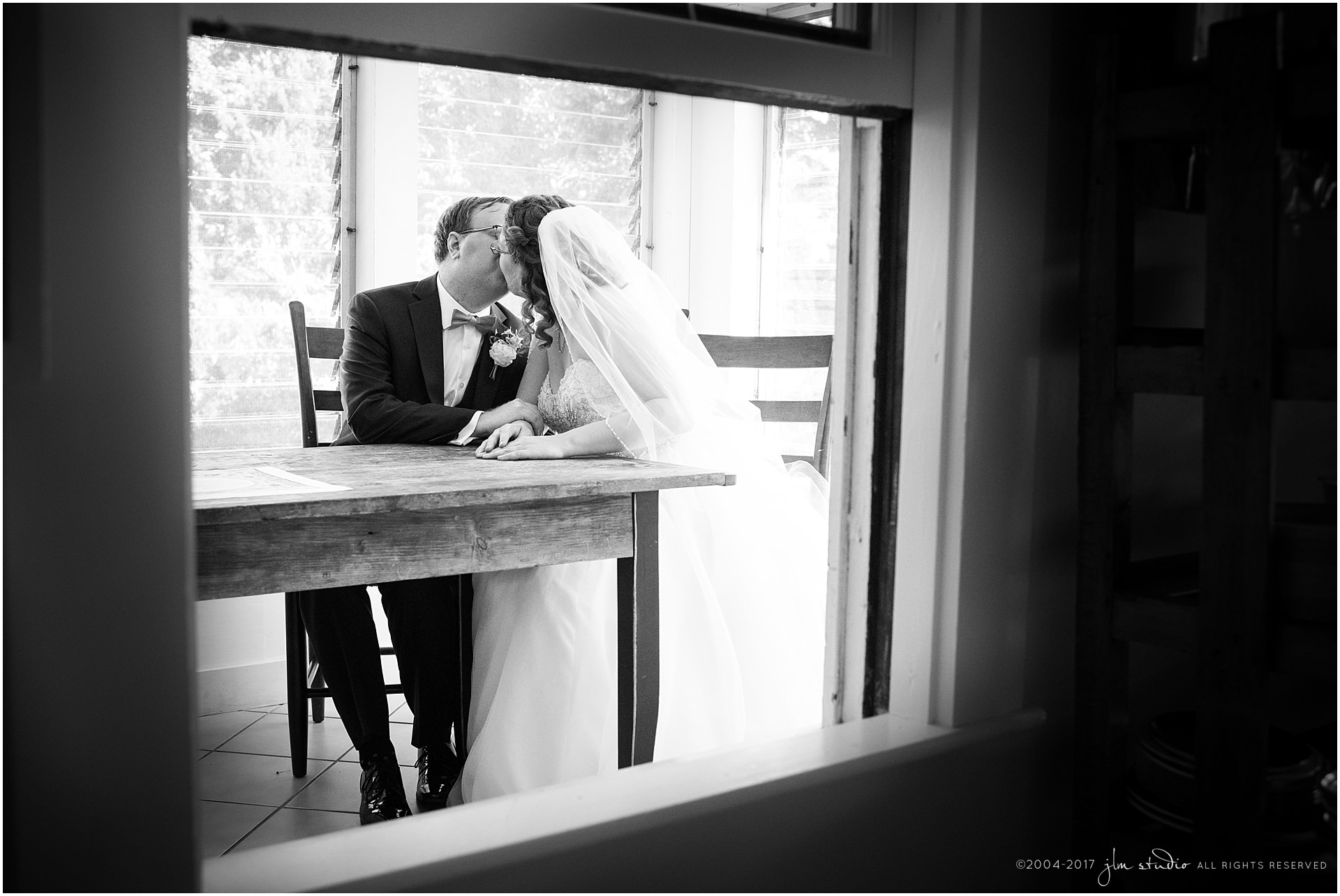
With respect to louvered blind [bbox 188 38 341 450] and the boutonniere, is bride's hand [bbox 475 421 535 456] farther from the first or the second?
louvered blind [bbox 188 38 341 450]

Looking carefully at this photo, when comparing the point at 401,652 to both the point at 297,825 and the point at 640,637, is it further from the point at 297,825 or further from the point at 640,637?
the point at 640,637

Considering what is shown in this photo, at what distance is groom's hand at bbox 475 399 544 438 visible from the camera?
264 centimetres

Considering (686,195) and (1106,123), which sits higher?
(686,195)

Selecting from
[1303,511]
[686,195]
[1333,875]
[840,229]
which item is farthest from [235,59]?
[1333,875]

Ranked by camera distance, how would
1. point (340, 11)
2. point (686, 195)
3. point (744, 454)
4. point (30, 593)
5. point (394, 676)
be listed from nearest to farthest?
point (30, 593) → point (340, 11) → point (744, 454) → point (394, 676) → point (686, 195)

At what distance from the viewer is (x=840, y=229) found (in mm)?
1367

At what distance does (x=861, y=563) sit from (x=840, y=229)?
42cm

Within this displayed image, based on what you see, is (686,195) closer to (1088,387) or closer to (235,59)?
(235,59)

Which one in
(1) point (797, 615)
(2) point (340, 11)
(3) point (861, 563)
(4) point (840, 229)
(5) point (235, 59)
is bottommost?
(1) point (797, 615)

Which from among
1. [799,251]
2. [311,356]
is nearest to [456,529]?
[311,356]

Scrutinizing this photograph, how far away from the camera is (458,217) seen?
3.04 meters

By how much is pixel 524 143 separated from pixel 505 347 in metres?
1.21

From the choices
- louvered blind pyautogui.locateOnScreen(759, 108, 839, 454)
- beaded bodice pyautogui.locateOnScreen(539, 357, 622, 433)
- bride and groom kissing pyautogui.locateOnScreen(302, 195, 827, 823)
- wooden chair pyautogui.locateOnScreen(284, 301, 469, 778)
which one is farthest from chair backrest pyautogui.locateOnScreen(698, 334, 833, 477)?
wooden chair pyautogui.locateOnScreen(284, 301, 469, 778)

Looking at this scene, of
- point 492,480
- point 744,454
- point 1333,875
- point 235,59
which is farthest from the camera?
point 235,59
